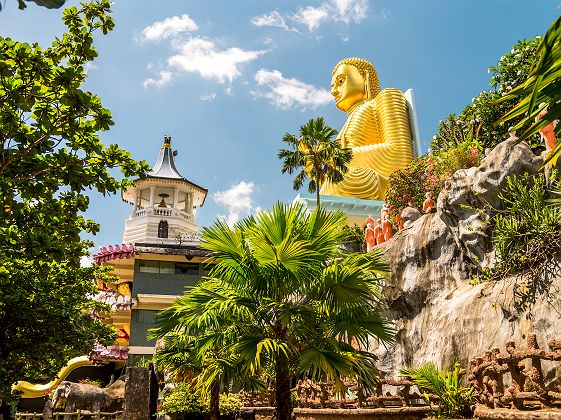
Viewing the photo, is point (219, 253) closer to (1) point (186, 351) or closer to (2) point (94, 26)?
(1) point (186, 351)

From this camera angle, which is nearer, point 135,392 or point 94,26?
point 94,26

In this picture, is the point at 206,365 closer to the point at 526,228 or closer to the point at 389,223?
the point at 526,228

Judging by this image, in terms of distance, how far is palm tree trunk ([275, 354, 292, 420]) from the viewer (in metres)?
8.74

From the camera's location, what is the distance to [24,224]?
604 cm

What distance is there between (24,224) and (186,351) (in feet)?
23.3

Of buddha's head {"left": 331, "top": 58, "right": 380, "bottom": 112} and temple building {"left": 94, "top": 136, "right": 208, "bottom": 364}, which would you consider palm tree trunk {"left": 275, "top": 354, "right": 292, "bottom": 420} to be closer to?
temple building {"left": 94, "top": 136, "right": 208, "bottom": 364}

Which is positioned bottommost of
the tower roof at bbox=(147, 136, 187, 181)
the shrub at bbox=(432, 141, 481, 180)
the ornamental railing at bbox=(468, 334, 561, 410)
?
the ornamental railing at bbox=(468, 334, 561, 410)

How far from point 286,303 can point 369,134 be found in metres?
26.2

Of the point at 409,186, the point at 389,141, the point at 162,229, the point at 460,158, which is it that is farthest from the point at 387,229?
the point at 162,229

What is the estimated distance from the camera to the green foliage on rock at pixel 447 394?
9.28m

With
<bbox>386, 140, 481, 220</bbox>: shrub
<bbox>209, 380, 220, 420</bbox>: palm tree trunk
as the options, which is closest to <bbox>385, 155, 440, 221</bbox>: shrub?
<bbox>386, 140, 481, 220</bbox>: shrub

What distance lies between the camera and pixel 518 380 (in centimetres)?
759

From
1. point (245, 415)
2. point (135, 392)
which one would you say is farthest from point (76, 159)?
point (245, 415)

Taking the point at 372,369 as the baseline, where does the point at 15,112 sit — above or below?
above
